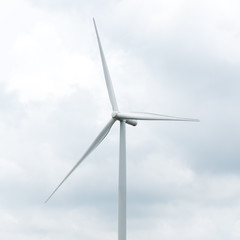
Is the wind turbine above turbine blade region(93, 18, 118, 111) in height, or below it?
below

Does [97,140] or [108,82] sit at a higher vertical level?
[108,82]

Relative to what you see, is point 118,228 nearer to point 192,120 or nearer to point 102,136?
point 102,136

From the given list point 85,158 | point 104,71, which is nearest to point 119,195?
point 85,158

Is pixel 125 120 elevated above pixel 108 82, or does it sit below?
below

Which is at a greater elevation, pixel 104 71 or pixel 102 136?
pixel 104 71

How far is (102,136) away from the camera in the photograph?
48.3 metres

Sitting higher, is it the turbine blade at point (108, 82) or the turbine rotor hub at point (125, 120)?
the turbine blade at point (108, 82)

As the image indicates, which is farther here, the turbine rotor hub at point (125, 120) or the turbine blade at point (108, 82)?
the turbine blade at point (108, 82)

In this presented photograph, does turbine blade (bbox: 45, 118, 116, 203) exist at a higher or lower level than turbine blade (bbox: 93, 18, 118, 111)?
lower

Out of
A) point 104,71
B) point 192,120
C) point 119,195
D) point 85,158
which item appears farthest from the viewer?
point 104,71

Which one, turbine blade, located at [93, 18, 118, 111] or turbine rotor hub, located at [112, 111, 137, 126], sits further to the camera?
turbine blade, located at [93, 18, 118, 111]

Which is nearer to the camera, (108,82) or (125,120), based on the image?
(125,120)

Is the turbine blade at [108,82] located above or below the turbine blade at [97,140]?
above

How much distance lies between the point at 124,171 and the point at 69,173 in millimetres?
5272
